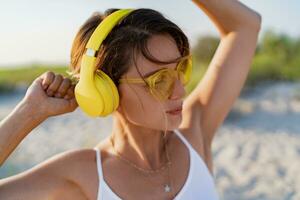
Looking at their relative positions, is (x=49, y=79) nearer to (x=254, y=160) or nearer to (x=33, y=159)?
(x=254, y=160)

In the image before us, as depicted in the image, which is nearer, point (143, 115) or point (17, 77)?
point (143, 115)

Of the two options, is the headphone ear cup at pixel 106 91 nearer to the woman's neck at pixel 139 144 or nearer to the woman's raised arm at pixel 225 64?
the woman's neck at pixel 139 144

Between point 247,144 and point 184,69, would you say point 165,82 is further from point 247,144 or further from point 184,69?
point 247,144

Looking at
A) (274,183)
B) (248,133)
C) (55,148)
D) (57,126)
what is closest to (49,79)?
(274,183)

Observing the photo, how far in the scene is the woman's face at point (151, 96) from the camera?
199 cm

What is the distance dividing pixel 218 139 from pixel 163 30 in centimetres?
676

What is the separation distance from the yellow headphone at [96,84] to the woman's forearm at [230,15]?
19.1 inches

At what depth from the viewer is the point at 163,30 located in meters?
2.02

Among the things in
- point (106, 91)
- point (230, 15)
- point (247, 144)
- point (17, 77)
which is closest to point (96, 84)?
point (106, 91)

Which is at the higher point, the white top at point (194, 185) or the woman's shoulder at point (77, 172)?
the woman's shoulder at point (77, 172)

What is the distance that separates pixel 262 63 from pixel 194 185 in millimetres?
12852

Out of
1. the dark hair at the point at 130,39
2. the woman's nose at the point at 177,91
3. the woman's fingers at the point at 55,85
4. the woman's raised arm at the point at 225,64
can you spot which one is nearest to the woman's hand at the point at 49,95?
the woman's fingers at the point at 55,85

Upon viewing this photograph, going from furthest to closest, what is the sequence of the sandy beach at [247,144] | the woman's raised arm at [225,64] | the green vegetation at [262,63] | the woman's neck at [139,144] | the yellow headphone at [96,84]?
the green vegetation at [262,63], the sandy beach at [247,144], the woman's raised arm at [225,64], the woman's neck at [139,144], the yellow headphone at [96,84]

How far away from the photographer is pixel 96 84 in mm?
1962
